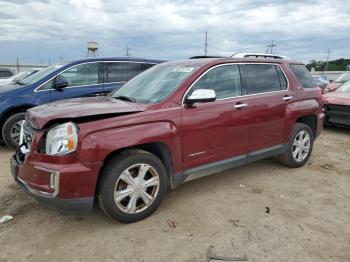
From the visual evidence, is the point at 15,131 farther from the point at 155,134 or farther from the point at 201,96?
the point at 201,96

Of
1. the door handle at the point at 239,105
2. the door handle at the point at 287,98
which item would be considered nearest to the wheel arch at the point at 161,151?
the door handle at the point at 239,105

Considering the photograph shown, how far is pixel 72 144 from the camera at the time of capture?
3033 mm

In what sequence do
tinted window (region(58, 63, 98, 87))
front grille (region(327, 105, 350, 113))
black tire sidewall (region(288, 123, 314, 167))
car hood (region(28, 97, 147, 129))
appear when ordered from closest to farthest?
car hood (region(28, 97, 147, 129)), black tire sidewall (region(288, 123, 314, 167)), tinted window (region(58, 63, 98, 87)), front grille (region(327, 105, 350, 113))

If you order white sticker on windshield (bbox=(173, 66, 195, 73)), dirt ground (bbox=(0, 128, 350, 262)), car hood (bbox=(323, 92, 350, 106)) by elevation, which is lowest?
dirt ground (bbox=(0, 128, 350, 262))

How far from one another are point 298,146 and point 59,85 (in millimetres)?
4586

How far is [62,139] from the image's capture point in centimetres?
308

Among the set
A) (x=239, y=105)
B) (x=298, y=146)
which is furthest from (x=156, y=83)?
(x=298, y=146)

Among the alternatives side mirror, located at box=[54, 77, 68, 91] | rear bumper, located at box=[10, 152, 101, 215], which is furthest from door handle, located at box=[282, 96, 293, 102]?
side mirror, located at box=[54, 77, 68, 91]

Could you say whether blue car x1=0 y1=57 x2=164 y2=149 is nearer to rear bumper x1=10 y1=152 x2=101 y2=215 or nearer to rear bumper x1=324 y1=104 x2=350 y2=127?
rear bumper x1=10 y1=152 x2=101 y2=215

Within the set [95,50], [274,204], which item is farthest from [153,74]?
[95,50]

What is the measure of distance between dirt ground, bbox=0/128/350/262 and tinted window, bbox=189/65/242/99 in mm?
1314

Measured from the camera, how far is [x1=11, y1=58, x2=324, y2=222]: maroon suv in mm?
3092

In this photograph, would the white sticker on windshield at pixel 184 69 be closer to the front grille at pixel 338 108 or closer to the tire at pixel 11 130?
the tire at pixel 11 130

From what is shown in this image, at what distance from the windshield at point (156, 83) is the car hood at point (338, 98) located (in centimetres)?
551
